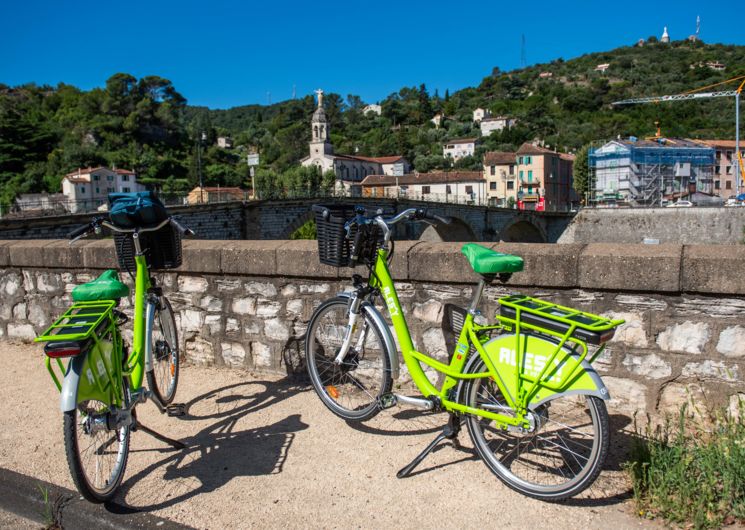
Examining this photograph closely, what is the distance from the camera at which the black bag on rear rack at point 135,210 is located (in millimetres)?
2867

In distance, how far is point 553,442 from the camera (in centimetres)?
259

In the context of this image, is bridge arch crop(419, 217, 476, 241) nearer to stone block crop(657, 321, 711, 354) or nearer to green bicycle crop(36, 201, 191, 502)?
stone block crop(657, 321, 711, 354)

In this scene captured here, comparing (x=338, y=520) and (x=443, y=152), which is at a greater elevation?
(x=443, y=152)

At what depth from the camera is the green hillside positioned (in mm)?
76062

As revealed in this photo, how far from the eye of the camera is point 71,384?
2.21 m

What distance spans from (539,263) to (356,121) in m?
143

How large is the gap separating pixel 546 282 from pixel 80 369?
2.16 metres

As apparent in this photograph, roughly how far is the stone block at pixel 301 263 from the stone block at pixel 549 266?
1.12 metres

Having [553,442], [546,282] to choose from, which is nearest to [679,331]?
[546,282]

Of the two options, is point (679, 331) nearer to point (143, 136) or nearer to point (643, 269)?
point (643, 269)

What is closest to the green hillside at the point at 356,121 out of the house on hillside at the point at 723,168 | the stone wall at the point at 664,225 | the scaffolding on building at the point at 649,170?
the house on hillside at the point at 723,168

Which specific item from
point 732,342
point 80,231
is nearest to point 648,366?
point 732,342

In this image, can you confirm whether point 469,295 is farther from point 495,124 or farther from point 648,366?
point 495,124

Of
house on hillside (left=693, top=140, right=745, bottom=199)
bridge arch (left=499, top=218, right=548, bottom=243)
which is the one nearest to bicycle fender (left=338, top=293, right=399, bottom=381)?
bridge arch (left=499, top=218, right=548, bottom=243)
